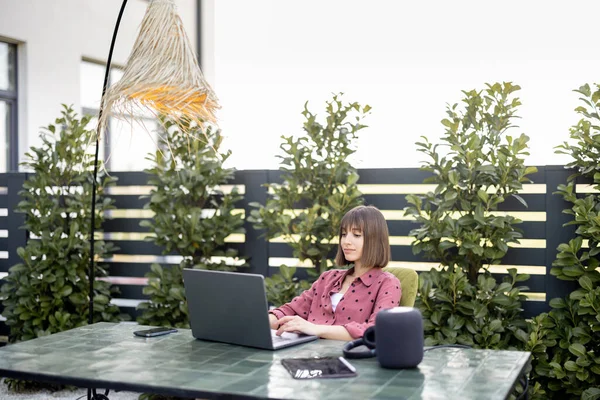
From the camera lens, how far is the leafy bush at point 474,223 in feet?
11.1

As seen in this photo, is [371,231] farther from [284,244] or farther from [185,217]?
[185,217]

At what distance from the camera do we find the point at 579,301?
129 inches

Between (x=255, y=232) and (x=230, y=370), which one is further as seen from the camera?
(x=255, y=232)

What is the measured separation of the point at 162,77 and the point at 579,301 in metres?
2.13

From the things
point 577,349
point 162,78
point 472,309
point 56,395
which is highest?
point 162,78

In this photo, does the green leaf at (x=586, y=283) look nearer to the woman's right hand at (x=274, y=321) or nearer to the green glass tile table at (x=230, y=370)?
the green glass tile table at (x=230, y=370)

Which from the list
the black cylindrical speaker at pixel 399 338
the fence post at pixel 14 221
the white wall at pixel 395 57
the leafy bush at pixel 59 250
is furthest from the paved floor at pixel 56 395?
the black cylindrical speaker at pixel 399 338

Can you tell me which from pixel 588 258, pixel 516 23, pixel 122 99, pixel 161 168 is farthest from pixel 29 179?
pixel 516 23

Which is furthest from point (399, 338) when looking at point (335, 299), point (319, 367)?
point (335, 299)

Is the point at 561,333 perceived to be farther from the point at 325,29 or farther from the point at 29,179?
the point at 325,29

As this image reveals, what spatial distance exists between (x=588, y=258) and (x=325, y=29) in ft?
14.1

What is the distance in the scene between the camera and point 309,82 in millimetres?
7020

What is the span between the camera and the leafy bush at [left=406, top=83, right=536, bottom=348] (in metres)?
3.39

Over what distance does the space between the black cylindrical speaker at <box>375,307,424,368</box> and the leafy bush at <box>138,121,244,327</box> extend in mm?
2328
